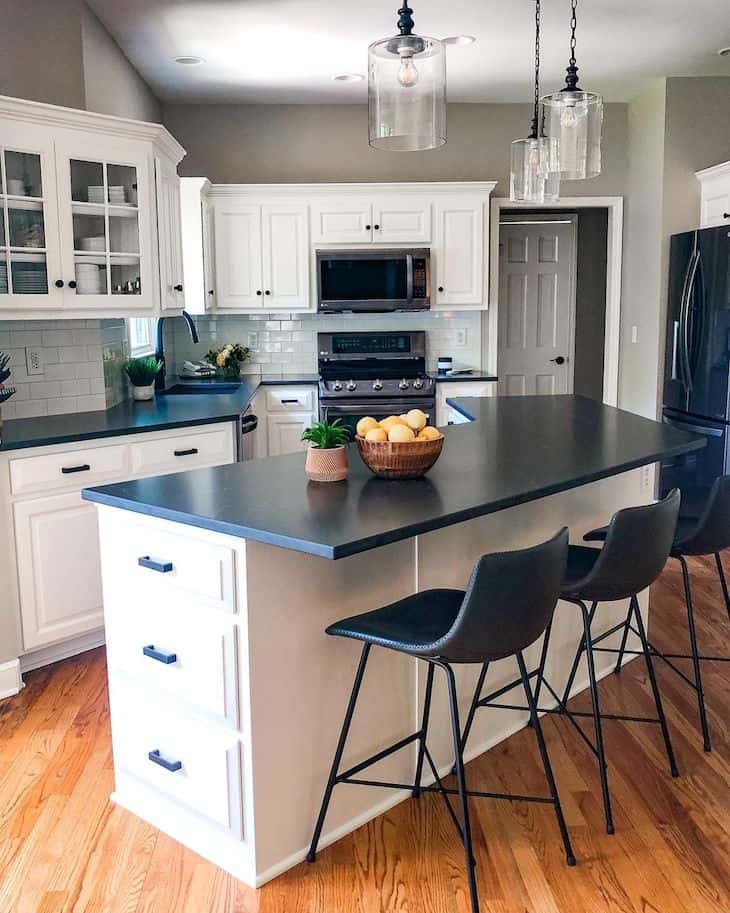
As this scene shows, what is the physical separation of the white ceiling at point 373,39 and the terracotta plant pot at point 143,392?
5.98 feet

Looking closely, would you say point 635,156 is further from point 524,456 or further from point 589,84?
point 524,456

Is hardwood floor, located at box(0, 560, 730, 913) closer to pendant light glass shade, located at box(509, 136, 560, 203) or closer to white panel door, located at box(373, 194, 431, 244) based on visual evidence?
pendant light glass shade, located at box(509, 136, 560, 203)

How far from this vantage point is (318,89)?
5820mm

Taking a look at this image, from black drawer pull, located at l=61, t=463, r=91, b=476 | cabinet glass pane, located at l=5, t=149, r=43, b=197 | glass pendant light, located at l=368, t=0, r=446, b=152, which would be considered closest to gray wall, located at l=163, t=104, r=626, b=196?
cabinet glass pane, located at l=5, t=149, r=43, b=197

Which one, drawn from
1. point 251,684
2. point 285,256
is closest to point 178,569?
point 251,684

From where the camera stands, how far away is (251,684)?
208cm

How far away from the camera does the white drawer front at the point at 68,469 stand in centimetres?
330

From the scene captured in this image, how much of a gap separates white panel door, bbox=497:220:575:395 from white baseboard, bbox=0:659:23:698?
16.2 ft

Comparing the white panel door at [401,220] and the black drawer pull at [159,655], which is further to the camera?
the white panel door at [401,220]

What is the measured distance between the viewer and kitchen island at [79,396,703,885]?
208 centimetres

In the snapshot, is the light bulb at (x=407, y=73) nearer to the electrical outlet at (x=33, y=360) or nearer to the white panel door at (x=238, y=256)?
the electrical outlet at (x=33, y=360)

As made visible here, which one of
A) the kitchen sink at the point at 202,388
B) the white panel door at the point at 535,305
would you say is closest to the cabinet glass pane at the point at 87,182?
the kitchen sink at the point at 202,388

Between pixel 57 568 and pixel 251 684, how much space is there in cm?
166

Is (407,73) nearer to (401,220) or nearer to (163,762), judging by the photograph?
(163,762)
